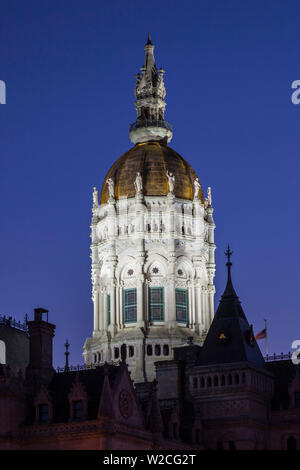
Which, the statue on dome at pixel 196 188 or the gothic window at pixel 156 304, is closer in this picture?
the gothic window at pixel 156 304

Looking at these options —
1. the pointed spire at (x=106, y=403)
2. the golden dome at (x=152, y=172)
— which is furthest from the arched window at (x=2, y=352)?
the golden dome at (x=152, y=172)

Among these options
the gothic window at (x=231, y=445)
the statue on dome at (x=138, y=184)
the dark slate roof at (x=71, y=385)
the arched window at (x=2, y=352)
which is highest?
the statue on dome at (x=138, y=184)

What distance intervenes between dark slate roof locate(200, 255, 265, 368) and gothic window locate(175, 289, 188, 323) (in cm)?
2526

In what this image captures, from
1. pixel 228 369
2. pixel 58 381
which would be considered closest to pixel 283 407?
pixel 228 369

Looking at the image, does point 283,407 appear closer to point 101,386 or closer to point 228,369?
point 228,369

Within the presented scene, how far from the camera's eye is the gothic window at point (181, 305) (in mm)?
146250

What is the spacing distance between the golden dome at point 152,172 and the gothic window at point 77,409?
5071cm

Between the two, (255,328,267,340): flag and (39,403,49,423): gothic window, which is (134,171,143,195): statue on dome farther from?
(39,403,49,423): gothic window

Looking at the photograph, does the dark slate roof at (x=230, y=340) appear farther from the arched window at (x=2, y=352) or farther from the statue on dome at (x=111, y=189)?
the statue on dome at (x=111, y=189)

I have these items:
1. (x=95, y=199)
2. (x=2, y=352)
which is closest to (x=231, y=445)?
(x=2, y=352)

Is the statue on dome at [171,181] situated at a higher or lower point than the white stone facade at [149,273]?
higher

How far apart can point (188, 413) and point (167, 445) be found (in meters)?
11.1

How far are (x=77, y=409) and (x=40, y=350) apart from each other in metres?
8.03
